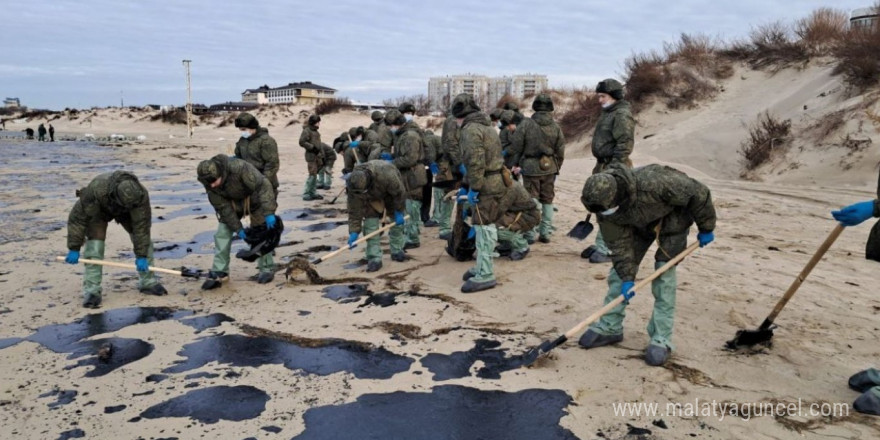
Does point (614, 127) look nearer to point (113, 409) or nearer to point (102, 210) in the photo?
point (113, 409)

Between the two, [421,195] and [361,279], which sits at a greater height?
[421,195]

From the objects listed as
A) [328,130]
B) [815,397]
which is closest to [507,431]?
[815,397]

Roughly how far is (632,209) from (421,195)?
15.2ft

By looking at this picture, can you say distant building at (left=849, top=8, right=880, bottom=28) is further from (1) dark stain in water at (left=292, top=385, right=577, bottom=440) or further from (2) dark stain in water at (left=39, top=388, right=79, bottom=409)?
(2) dark stain in water at (left=39, top=388, right=79, bottom=409)

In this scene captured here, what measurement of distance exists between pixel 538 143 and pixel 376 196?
217 cm

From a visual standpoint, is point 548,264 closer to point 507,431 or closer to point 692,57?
point 507,431

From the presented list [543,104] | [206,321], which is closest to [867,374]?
[543,104]

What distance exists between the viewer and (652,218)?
4090mm

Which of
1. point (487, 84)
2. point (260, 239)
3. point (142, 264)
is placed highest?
point (487, 84)

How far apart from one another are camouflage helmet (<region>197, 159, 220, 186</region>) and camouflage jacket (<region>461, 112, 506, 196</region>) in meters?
2.52

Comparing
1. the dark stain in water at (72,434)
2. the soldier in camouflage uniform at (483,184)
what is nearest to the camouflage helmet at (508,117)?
the soldier in camouflage uniform at (483,184)

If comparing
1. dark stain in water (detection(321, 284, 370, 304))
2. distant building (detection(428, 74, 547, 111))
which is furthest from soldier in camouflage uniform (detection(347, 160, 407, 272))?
distant building (detection(428, 74, 547, 111))

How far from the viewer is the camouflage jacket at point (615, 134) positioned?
6.11 metres

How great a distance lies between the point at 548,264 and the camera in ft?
22.6
